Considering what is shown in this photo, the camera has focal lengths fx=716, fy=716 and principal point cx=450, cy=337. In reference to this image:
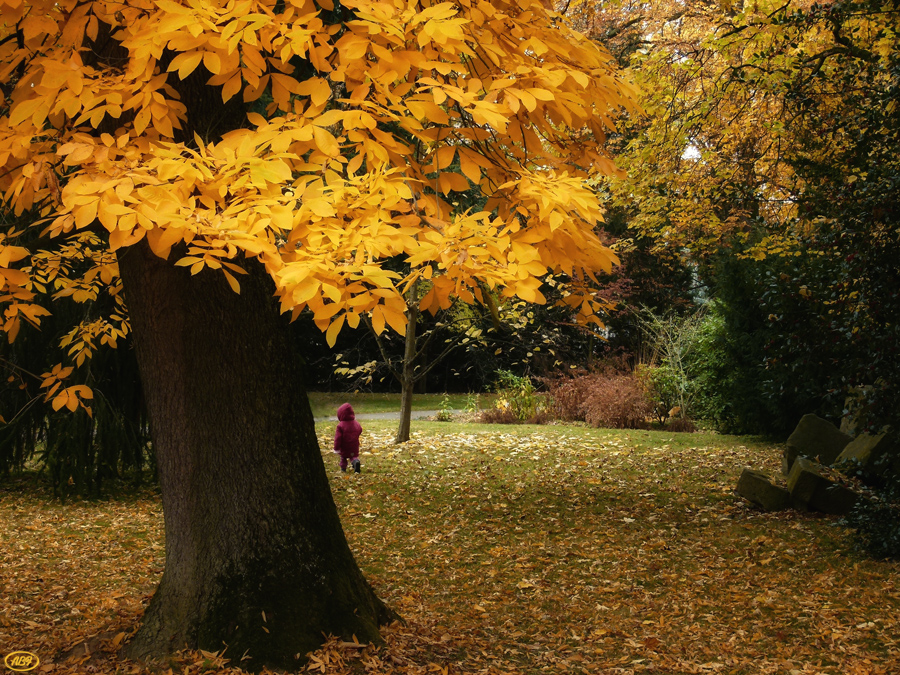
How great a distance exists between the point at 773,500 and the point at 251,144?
5665 mm

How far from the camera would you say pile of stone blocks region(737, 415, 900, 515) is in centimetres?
527

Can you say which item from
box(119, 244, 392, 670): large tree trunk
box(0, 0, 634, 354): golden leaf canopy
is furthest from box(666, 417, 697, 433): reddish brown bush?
box(0, 0, 634, 354): golden leaf canopy

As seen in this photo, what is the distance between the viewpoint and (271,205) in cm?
199

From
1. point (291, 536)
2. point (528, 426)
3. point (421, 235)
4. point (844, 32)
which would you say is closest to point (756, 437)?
point (528, 426)

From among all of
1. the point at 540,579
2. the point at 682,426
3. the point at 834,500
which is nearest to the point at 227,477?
the point at 540,579

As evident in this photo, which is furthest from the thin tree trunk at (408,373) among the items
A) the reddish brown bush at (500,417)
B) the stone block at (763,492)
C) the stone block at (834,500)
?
the stone block at (834,500)

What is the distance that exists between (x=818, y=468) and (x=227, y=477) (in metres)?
4.30

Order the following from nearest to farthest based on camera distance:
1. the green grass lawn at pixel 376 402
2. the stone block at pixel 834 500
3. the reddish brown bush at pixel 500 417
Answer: the stone block at pixel 834 500 → the reddish brown bush at pixel 500 417 → the green grass lawn at pixel 376 402

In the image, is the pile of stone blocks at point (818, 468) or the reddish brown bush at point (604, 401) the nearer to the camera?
the pile of stone blocks at point (818, 468)

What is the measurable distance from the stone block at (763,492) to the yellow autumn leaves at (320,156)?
4.46 m

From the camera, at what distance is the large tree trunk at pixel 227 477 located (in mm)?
3162

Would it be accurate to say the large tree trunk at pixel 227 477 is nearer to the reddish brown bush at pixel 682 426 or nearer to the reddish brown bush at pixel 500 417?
the reddish brown bush at pixel 682 426

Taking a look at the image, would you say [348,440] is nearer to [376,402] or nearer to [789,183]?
[789,183]

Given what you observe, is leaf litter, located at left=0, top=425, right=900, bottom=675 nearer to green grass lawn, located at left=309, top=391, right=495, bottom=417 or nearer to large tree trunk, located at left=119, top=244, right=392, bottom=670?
large tree trunk, located at left=119, top=244, right=392, bottom=670
